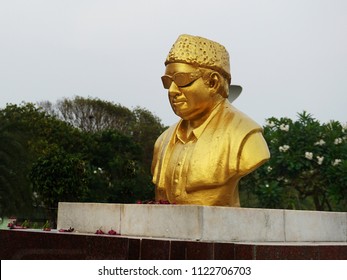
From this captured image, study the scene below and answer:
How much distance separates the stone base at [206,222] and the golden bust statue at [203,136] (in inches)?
28.4

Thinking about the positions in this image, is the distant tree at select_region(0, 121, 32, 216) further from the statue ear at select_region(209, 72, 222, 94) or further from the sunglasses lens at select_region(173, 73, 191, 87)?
the statue ear at select_region(209, 72, 222, 94)

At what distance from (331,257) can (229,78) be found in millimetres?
2912

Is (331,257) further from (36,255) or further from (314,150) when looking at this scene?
(314,150)

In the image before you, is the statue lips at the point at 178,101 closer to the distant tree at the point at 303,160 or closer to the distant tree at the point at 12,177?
the distant tree at the point at 303,160

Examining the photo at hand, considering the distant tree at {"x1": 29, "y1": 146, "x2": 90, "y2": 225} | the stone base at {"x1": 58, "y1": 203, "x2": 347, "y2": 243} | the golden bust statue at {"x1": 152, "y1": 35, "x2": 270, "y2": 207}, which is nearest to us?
the stone base at {"x1": 58, "y1": 203, "x2": 347, "y2": 243}

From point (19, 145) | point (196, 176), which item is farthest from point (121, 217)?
point (19, 145)

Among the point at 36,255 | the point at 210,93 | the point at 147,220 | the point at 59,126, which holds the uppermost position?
the point at 59,126

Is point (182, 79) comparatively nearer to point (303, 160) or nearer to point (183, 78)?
point (183, 78)

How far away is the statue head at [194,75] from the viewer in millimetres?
7812

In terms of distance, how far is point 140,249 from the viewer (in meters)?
6.45

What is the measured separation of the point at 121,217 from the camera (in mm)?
7281

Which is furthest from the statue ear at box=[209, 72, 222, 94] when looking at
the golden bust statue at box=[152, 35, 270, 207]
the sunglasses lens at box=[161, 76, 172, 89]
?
the sunglasses lens at box=[161, 76, 172, 89]

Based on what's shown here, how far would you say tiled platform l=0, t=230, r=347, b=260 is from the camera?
6.06 m
